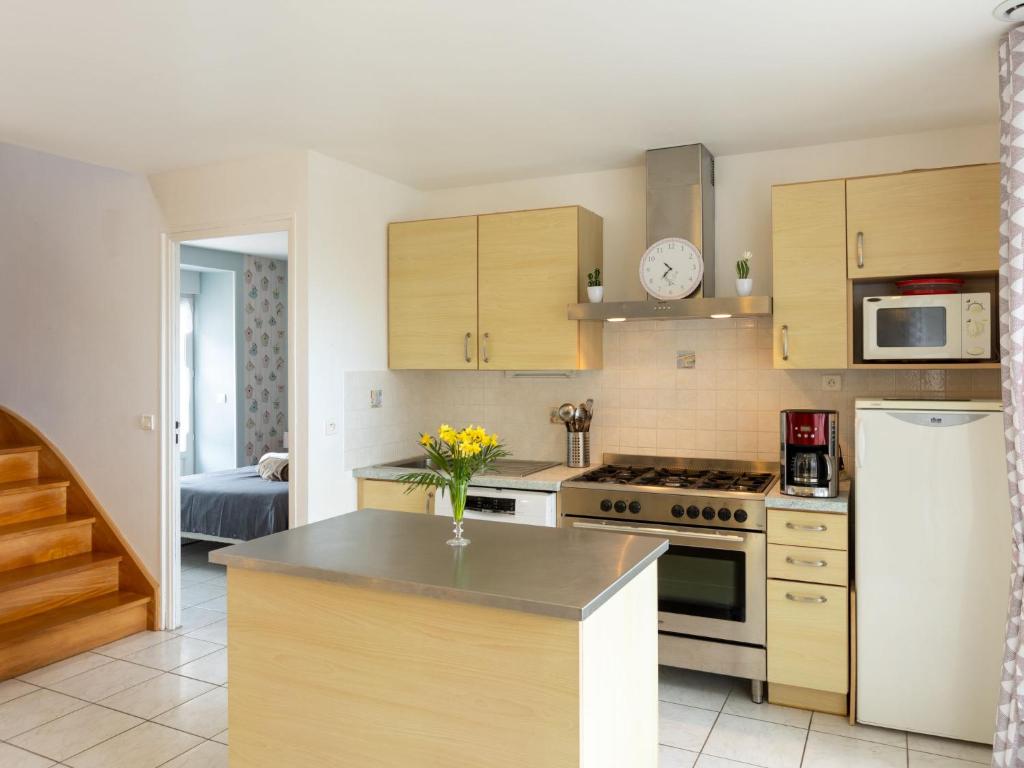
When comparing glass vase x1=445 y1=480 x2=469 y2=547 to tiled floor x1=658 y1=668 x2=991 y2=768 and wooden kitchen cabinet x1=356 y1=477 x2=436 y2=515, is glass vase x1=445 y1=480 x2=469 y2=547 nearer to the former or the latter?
tiled floor x1=658 y1=668 x2=991 y2=768

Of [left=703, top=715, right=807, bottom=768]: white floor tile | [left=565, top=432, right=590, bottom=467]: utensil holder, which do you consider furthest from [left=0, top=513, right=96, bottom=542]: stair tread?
[left=703, top=715, right=807, bottom=768]: white floor tile

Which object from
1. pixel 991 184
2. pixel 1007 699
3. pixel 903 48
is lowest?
pixel 1007 699

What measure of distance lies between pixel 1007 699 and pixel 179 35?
3615 millimetres

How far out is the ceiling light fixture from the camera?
7.72 ft

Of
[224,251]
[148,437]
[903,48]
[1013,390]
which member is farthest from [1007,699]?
[224,251]

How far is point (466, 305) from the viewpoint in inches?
169

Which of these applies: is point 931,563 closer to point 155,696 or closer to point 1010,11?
point 1010,11

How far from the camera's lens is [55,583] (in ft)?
13.8

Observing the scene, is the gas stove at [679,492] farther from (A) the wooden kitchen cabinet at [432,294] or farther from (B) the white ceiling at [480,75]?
(B) the white ceiling at [480,75]

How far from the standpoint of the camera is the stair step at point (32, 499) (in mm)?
4465

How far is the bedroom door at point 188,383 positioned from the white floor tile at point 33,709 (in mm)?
4381

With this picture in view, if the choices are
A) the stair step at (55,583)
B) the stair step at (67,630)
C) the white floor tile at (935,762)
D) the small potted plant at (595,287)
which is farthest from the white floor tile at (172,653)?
the white floor tile at (935,762)

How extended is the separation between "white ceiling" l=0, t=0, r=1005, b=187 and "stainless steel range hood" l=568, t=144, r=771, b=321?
10 cm

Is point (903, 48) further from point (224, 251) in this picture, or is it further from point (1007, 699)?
point (224, 251)
